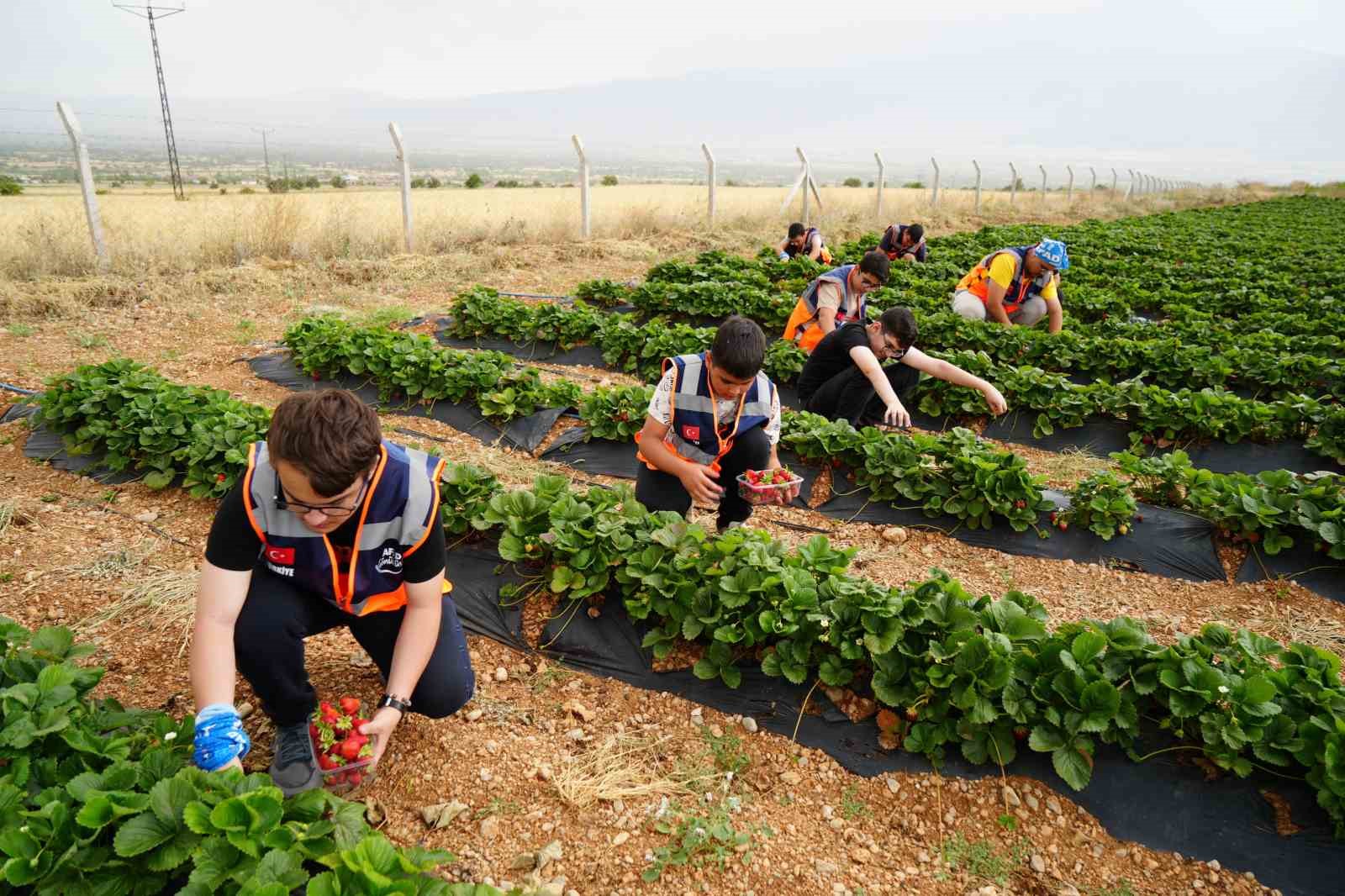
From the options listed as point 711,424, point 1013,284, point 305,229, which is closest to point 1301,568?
point 711,424

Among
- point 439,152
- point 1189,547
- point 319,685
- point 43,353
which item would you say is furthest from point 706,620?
point 439,152

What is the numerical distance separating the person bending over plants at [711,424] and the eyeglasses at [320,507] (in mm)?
1533

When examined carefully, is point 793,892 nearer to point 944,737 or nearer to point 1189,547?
point 944,737

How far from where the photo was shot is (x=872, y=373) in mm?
5051

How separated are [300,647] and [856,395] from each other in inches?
161

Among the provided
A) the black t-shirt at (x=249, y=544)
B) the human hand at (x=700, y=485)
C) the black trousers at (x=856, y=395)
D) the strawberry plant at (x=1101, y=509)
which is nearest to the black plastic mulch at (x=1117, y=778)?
the human hand at (x=700, y=485)

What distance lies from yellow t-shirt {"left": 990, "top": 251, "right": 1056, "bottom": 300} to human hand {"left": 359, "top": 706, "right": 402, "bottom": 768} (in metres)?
7.63

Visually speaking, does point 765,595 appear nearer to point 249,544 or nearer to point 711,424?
point 711,424

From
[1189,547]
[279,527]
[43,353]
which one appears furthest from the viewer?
[43,353]

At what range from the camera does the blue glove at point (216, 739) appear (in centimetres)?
203

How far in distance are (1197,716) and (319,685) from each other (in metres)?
3.20

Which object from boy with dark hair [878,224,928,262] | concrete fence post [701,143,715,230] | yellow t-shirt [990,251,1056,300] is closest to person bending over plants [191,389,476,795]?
yellow t-shirt [990,251,1056,300]

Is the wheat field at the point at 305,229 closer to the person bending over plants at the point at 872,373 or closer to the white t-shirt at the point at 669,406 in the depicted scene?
the person bending over plants at the point at 872,373

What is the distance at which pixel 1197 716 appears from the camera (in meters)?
2.61
